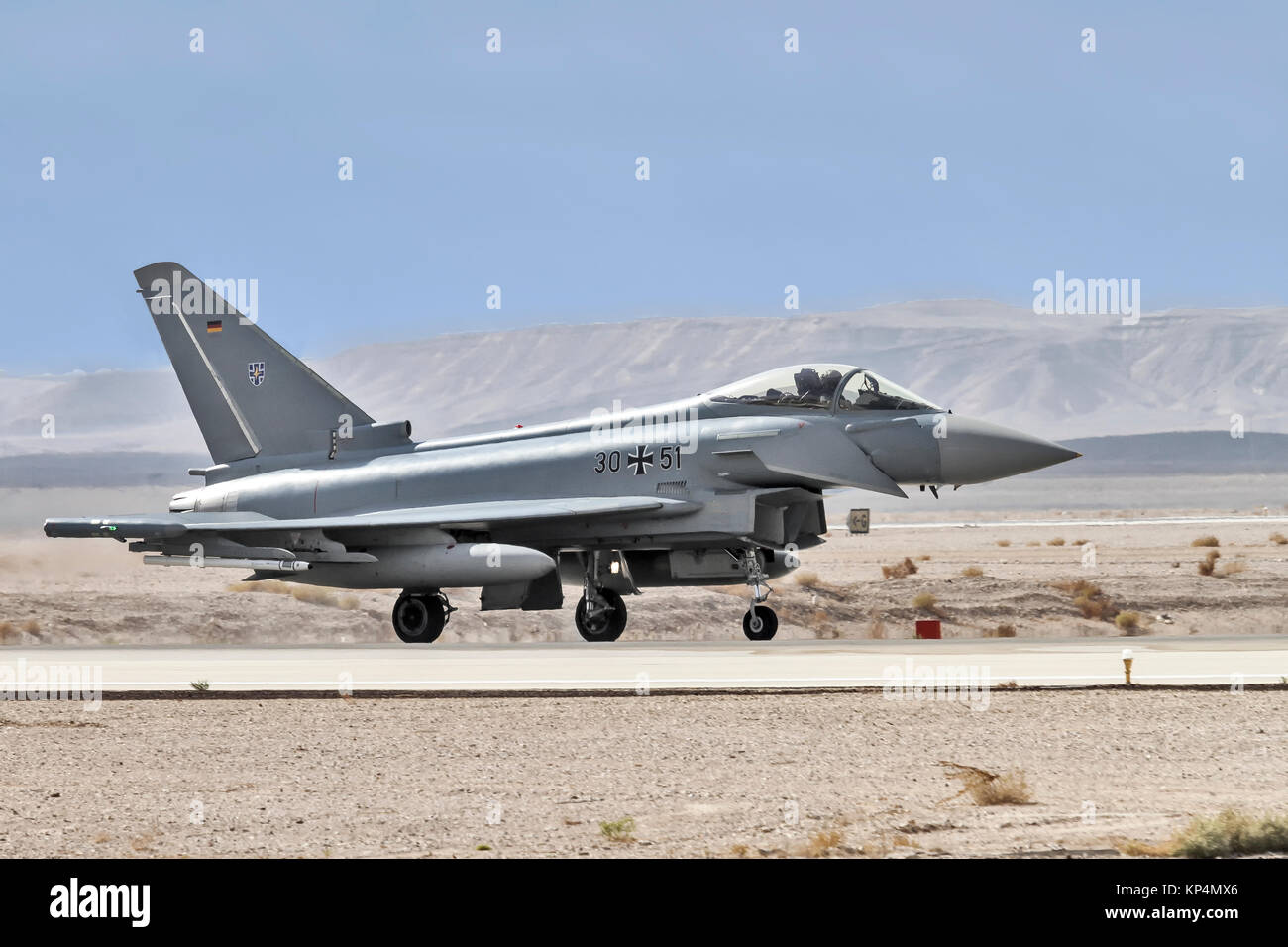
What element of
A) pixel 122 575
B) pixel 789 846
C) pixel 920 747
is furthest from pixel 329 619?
pixel 789 846

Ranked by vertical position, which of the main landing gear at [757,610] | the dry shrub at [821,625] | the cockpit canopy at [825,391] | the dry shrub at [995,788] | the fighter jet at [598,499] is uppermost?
the cockpit canopy at [825,391]

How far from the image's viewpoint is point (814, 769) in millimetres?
9906

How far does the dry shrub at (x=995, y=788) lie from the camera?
871 cm

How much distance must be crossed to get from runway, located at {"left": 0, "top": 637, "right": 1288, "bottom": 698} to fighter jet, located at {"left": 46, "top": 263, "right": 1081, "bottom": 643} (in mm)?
1369

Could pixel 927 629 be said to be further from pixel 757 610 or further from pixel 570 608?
pixel 570 608

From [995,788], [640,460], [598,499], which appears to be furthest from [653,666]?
[995,788]

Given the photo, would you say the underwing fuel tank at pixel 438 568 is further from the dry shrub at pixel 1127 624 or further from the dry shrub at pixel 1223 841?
the dry shrub at pixel 1223 841

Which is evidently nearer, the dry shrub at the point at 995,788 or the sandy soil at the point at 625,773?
the sandy soil at the point at 625,773

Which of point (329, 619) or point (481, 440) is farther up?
point (481, 440)

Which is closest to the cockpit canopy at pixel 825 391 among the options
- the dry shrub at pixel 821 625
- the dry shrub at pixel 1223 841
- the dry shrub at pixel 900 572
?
the dry shrub at pixel 821 625

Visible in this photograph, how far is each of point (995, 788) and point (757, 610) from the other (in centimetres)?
1202

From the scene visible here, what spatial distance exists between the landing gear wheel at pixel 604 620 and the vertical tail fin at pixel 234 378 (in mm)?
5350
